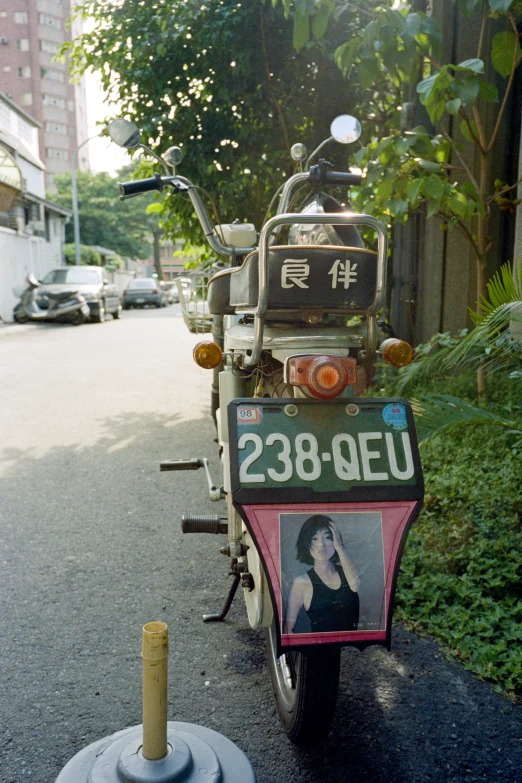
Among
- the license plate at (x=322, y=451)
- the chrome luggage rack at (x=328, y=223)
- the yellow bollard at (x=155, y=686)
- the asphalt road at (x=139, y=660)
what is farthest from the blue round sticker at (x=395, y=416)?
the asphalt road at (x=139, y=660)

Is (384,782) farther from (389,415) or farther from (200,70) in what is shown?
(200,70)

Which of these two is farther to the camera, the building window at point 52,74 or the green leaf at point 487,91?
the building window at point 52,74

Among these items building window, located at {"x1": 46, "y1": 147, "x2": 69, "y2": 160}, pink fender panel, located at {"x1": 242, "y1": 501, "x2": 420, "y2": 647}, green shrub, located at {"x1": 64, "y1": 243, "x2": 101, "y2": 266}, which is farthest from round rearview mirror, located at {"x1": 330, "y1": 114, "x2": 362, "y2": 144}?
building window, located at {"x1": 46, "y1": 147, "x2": 69, "y2": 160}

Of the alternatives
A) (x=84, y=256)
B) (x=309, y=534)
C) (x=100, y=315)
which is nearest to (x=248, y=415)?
(x=309, y=534)

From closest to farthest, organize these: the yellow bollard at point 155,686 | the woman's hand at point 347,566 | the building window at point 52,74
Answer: the yellow bollard at point 155,686 → the woman's hand at point 347,566 → the building window at point 52,74

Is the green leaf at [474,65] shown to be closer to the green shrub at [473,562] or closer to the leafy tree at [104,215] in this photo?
the green shrub at [473,562]

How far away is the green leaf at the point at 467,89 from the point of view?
148 inches

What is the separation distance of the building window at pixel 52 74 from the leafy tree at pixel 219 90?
71.5m

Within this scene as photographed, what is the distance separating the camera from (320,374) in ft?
6.85

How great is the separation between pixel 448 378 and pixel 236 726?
3761 mm

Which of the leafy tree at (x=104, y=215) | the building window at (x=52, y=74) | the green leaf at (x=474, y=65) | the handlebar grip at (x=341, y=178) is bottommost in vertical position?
the handlebar grip at (x=341, y=178)

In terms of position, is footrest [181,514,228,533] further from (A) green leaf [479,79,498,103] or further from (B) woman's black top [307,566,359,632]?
(A) green leaf [479,79,498,103]

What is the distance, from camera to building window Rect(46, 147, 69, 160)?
7456 cm

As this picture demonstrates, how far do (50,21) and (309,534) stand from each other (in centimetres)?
8085
